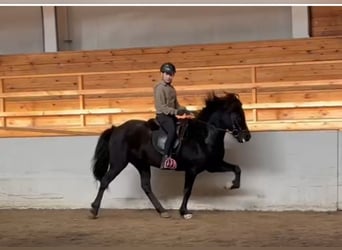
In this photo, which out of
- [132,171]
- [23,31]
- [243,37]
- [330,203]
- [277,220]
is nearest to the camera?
[277,220]

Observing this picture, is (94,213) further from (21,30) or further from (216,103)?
(21,30)

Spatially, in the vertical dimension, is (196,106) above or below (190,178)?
above

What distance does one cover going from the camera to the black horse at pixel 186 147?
29.0ft

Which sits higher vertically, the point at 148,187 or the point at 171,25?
the point at 171,25

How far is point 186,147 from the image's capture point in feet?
29.1

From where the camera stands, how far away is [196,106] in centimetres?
1373

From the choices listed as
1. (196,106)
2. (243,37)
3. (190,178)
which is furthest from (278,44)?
(190,178)

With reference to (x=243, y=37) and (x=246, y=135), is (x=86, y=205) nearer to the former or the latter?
(x=246, y=135)

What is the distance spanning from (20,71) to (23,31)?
3.59 feet

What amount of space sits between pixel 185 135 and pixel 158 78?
18.7 ft

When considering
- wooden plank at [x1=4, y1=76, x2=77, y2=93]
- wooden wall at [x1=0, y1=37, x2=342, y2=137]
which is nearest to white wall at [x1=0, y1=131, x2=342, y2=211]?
wooden wall at [x1=0, y1=37, x2=342, y2=137]

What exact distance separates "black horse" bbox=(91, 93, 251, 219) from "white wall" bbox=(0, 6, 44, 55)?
699cm

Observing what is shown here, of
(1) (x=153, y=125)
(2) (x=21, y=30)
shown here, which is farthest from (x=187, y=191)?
(2) (x=21, y=30)

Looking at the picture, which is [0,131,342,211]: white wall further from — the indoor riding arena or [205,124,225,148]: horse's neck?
[205,124,225,148]: horse's neck
